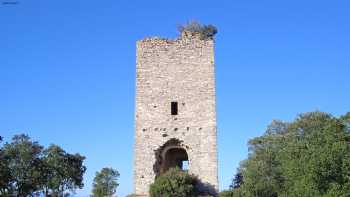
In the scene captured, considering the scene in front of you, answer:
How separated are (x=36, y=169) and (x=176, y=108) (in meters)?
20.9

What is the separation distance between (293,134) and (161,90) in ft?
45.1

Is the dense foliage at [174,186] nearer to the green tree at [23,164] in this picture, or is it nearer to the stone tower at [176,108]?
the stone tower at [176,108]

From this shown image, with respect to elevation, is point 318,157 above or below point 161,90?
below

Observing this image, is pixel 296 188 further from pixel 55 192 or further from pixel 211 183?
pixel 55 192

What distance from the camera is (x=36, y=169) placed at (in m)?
39.2

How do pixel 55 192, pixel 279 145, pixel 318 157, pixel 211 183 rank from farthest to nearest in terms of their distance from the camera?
pixel 55 192 → pixel 279 145 → pixel 211 183 → pixel 318 157

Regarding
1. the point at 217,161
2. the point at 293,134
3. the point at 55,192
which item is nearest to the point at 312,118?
the point at 293,134

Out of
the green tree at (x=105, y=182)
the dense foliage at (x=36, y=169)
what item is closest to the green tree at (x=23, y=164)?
the dense foliage at (x=36, y=169)

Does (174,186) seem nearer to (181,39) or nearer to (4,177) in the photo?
(181,39)

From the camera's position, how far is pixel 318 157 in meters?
18.4

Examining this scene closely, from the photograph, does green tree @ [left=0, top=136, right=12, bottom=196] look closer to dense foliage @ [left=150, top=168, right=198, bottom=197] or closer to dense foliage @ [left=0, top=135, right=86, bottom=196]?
dense foliage @ [left=0, top=135, right=86, bottom=196]

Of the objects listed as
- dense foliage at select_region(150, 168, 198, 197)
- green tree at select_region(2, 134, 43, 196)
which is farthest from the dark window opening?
green tree at select_region(2, 134, 43, 196)

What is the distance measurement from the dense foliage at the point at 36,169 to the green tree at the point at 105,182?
16.9 ft

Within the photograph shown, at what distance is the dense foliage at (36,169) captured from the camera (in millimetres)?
36697
